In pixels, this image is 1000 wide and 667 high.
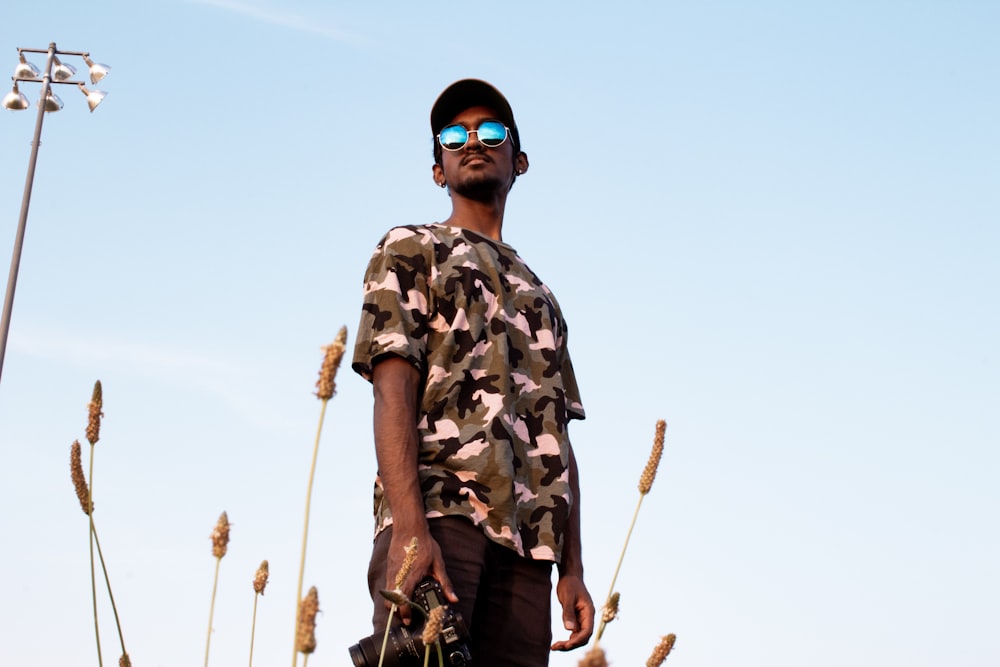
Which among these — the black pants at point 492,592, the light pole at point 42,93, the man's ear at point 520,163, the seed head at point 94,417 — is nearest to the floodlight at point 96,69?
the light pole at point 42,93

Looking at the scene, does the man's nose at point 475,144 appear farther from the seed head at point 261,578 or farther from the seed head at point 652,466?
the seed head at point 261,578

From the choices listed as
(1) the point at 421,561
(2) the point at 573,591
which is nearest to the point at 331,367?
(1) the point at 421,561

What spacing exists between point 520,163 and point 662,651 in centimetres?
310

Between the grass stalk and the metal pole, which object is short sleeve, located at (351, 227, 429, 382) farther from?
the metal pole

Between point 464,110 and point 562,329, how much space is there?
87 centimetres

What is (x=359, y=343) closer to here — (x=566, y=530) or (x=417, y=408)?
(x=417, y=408)

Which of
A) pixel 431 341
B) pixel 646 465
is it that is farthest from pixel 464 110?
pixel 646 465

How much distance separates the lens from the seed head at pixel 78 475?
188 centimetres

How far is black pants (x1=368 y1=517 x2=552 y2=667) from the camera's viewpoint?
335 centimetres

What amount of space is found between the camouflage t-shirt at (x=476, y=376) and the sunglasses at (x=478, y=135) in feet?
1.38

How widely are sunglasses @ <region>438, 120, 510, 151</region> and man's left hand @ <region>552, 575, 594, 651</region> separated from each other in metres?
1.52

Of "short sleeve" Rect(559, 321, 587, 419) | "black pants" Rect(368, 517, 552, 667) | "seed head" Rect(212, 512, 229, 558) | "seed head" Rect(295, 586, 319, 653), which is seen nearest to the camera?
"seed head" Rect(295, 586, 319, 653)

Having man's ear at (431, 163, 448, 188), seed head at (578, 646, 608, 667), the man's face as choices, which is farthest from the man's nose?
seed head at (578, 646, 608, 667)

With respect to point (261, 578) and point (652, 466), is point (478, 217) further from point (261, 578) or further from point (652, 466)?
point (261, 578)
